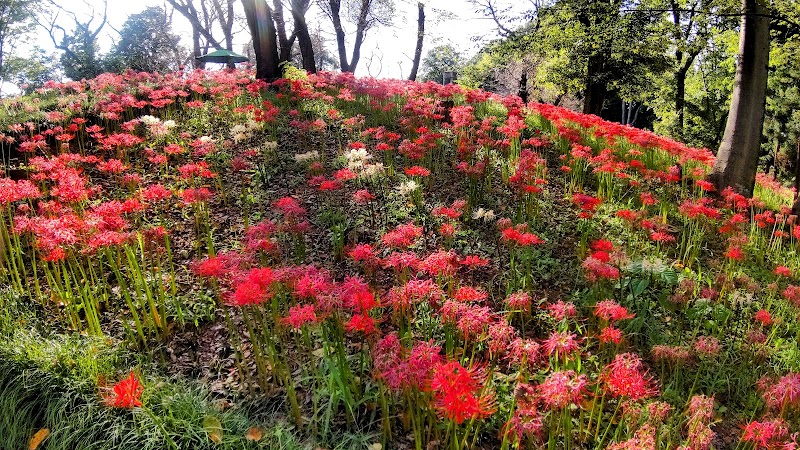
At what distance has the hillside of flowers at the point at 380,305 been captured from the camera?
2525 mm

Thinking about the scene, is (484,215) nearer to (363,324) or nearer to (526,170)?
(526,170)

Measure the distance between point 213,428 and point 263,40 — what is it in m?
9.38

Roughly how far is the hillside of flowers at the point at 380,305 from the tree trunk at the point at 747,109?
36 cm

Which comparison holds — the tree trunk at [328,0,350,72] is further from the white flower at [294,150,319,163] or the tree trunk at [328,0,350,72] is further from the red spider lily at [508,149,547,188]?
the red spider lily at [508,149,547,188]

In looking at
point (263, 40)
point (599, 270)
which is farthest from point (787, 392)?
point (263, 40)

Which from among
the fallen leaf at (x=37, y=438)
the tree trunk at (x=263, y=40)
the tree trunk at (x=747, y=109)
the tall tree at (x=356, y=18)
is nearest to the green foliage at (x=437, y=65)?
the tall tree at (x=356, y=18)

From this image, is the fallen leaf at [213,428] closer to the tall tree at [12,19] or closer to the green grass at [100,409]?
the green grass at [100,409]

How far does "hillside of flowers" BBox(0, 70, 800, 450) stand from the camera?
2525mm

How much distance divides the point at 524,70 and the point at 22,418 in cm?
2172

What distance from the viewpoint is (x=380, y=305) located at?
106 inches

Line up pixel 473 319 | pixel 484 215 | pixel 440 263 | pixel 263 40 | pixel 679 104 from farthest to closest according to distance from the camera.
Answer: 1. pixel 679 104
2. pixel 263 40
3. pixel 484 215
4. pixel 440 263
5. pixel 473 319

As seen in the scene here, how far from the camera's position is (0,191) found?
3539 mm

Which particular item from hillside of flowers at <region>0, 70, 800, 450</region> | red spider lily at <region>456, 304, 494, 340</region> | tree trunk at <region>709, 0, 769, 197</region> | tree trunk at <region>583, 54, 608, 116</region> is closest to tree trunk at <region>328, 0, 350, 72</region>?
tree trunk at <region>583, 54, 608, 116</region>

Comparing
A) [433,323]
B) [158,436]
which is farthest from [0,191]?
[433,323]
